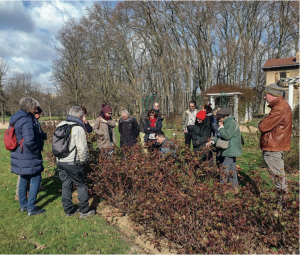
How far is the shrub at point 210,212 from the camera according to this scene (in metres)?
2.45

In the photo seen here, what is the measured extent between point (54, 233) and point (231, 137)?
332 centimetres

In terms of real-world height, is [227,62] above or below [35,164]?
above

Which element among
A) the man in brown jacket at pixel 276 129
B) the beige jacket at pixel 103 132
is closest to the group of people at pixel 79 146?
the man in brown jacket at pixel 276 129

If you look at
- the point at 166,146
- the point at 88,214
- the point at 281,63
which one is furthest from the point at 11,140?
the point at 281,63

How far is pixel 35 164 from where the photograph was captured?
12.3 ft

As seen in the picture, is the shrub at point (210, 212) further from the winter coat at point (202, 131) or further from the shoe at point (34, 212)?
the shoe at point (34, 212)

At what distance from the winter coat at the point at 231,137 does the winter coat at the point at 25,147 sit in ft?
10.6

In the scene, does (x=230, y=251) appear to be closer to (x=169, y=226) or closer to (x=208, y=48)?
(x=169, y=226)

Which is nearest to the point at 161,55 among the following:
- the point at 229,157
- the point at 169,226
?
the point at 229,157

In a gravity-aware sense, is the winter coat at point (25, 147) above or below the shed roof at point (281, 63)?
below

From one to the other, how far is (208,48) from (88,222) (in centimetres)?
2766

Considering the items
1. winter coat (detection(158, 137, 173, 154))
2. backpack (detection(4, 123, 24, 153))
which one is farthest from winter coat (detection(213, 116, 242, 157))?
backpack (detection(4, 123, 24, 153))

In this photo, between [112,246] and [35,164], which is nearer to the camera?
[112,246]

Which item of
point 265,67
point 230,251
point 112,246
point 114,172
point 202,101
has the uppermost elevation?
point 265,67
